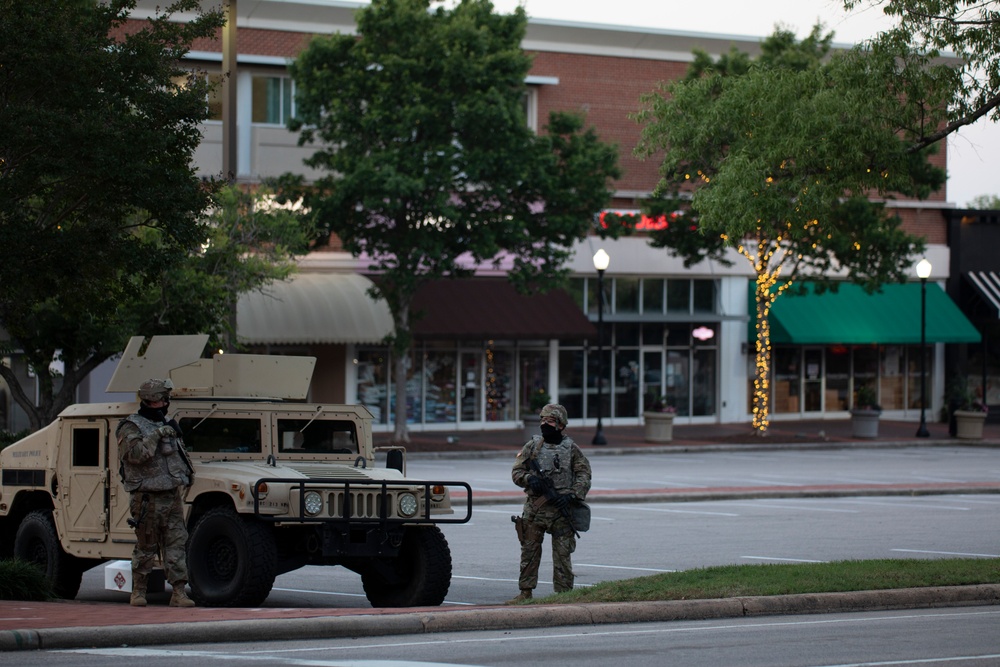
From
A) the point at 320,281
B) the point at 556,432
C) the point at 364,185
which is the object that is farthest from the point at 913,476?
the point at 556,432

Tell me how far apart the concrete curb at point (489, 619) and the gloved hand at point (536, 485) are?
126 centimetres

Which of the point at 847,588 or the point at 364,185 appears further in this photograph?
the point at 364,185

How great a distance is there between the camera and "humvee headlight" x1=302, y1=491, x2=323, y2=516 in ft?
34.3

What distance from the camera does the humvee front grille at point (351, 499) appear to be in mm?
10391

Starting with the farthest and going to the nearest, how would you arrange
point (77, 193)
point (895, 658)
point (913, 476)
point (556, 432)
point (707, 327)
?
point (707, 327) < point (913, 476) < point (77, 193) < point (556, 432) < point (895, 658)

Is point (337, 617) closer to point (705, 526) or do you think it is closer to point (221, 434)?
point (221, 434)

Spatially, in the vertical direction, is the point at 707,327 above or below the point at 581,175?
below

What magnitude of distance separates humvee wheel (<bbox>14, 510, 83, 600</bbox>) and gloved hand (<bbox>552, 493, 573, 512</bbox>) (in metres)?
4.17

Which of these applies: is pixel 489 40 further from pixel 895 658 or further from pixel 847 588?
pixel 895 658

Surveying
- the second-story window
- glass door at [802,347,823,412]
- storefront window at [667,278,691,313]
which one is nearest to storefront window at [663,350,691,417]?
storefront window at [667,278,691,313]

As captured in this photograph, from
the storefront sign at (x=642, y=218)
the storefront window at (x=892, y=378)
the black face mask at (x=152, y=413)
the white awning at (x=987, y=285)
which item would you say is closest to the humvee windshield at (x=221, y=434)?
the black face mask at (x=152, y=413)

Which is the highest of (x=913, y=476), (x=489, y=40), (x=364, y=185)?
(x=489, y=40)

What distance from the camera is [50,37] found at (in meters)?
11.0

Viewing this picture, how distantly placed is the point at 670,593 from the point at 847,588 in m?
1.58
